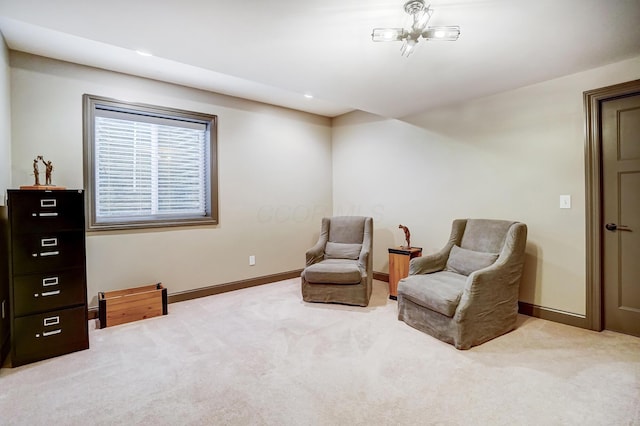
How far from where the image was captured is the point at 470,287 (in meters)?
2.48

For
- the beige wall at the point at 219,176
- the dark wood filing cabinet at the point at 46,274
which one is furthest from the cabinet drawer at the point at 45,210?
the beige wall at the point at 219,176

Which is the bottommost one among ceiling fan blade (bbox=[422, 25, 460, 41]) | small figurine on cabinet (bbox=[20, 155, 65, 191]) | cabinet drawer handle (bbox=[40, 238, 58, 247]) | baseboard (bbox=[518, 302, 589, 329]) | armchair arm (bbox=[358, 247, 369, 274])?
baseboard (bbox=[518, 302, 589, 329])

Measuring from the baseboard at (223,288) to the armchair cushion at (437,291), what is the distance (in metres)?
2.11

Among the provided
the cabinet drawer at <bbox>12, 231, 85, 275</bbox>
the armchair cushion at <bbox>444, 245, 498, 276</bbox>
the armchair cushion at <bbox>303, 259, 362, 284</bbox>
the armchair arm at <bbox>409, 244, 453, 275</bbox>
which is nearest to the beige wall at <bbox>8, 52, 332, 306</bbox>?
the cabinet drawer at <bbox>12, 231, 85, 275</bbox>

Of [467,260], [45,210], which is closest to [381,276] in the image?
[467,260]

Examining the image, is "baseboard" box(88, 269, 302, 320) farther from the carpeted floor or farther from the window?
the window

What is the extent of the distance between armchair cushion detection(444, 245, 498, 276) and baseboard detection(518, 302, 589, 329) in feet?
2.56

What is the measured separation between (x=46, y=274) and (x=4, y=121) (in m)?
1.34

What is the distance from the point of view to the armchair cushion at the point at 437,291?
2.50 metres

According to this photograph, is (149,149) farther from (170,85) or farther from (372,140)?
(372,140)

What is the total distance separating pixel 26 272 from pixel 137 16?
2001 mm

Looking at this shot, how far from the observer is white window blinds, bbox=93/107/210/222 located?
3.29 metres

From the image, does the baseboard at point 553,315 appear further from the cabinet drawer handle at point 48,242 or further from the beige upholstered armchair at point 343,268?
the cabinet drawer handle at point 48,242

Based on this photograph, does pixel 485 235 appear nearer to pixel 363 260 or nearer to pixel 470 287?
pixel 470 287
